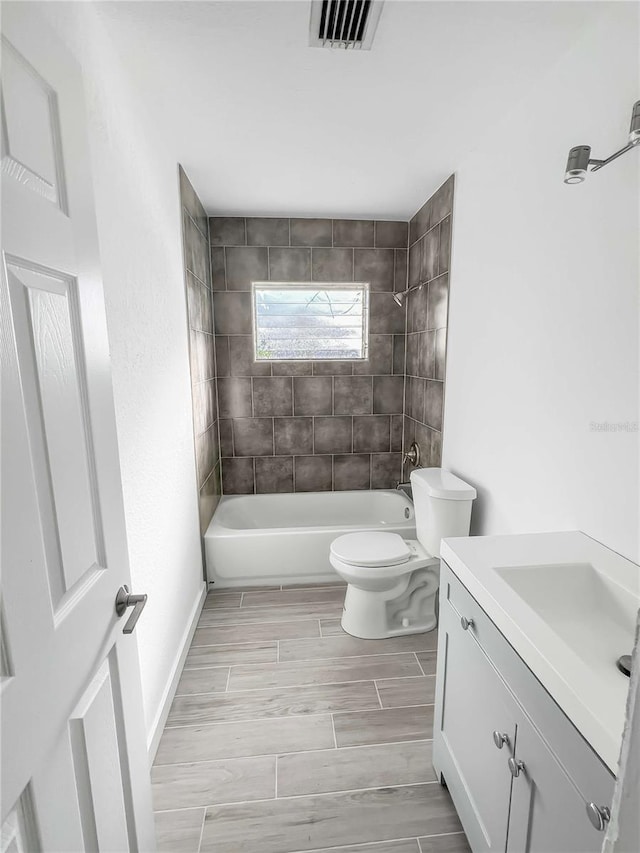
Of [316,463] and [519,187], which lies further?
[316,463]

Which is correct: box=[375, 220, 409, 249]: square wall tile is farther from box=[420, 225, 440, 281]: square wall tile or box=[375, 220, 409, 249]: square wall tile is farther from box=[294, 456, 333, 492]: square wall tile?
box=[294, 456, 333, 492]: square wall tile

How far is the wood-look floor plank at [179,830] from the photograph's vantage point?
52.1 inches

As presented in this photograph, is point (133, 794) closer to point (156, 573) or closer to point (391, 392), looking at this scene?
point (156, 573)

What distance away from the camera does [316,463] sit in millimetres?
3512

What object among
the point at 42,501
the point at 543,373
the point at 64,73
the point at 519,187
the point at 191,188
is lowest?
the point at 42,501

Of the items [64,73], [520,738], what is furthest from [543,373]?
[64,73]

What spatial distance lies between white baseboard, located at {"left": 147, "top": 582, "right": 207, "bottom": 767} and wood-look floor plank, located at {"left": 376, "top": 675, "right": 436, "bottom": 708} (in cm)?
92

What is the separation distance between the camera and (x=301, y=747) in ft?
5.45

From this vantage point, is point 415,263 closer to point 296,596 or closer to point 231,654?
point 296,596

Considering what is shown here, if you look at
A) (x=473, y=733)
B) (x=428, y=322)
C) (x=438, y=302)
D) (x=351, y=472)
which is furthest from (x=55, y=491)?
(x=351, y=472)

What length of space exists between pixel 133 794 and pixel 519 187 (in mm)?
2383

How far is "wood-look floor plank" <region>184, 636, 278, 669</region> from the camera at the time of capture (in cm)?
215

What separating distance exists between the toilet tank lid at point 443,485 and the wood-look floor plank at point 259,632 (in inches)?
39.0

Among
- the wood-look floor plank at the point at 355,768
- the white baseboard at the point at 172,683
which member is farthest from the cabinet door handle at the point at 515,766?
the white baseboard at the point at 172,683
